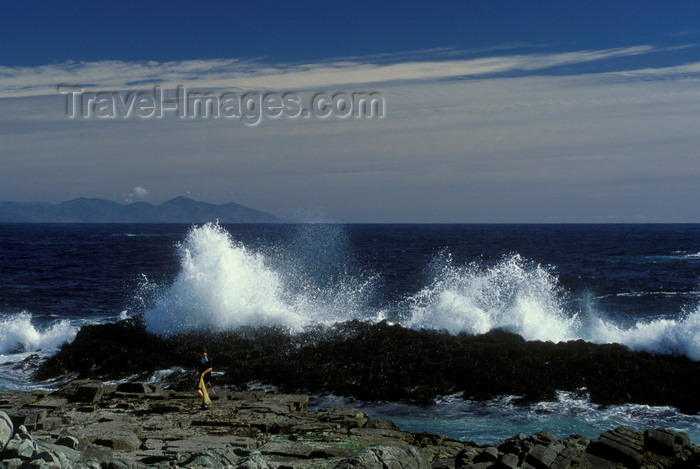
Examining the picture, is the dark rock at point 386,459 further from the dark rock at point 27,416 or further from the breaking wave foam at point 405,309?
the breaking wave foam at point 405,309

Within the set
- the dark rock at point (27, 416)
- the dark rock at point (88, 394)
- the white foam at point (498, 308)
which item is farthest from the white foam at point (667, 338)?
the dark rock at point (27, 416)

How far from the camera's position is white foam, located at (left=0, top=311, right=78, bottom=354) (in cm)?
2065

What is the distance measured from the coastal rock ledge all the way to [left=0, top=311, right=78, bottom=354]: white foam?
790 centimetres

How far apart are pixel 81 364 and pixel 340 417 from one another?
9.29 m

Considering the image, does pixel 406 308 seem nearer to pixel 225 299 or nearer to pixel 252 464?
pixel 225 299

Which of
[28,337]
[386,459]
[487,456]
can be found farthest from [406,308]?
[386,459]

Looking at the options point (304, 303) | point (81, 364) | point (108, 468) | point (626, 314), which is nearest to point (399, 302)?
point (304, 303)

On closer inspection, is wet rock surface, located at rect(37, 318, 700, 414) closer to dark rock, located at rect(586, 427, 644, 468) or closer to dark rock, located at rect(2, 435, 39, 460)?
dark rock, located at rect(586, 427, 644, 468)

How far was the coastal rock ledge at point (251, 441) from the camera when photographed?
808cm

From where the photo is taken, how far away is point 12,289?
3362cm

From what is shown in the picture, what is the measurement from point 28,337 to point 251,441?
1419cm

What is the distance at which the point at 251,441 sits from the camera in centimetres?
1024

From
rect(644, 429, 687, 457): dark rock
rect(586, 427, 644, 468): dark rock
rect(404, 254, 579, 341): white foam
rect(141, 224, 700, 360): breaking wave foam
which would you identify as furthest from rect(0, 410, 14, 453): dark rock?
rect(404, 254, 579, 341): white foam

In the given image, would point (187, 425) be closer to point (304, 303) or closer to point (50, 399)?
point (50, 399)
